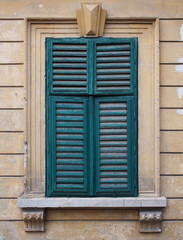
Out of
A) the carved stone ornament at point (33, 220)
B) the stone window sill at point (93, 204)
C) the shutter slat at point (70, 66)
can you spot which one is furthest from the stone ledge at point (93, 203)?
the shutter slat at point (70, 66)

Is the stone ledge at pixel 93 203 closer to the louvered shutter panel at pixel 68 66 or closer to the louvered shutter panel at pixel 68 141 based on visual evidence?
the louvered shutter panel at pixel 68 141

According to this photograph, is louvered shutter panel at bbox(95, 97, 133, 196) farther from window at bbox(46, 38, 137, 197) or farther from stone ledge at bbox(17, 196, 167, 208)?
stone ledge at bbox(17, 196, 167, 208)

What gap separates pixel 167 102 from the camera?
4.34 metres

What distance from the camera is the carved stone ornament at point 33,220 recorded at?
4.19 meters

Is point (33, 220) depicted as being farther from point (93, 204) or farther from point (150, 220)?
point (150, 220)

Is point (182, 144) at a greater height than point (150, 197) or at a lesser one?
greater

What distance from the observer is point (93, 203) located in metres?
4.18

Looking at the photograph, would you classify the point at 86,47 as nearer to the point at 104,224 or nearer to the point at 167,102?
the point at 167,102

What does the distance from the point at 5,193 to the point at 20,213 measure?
383mm

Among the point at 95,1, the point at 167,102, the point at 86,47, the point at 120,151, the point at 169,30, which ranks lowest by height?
the point at 120,151

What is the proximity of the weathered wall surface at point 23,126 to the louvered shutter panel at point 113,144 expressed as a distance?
1.50ft

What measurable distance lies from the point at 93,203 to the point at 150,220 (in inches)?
34.9

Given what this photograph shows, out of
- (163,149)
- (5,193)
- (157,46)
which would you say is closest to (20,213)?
(5,193)

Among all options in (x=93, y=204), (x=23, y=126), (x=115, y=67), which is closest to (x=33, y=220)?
(x=93, y=204)
